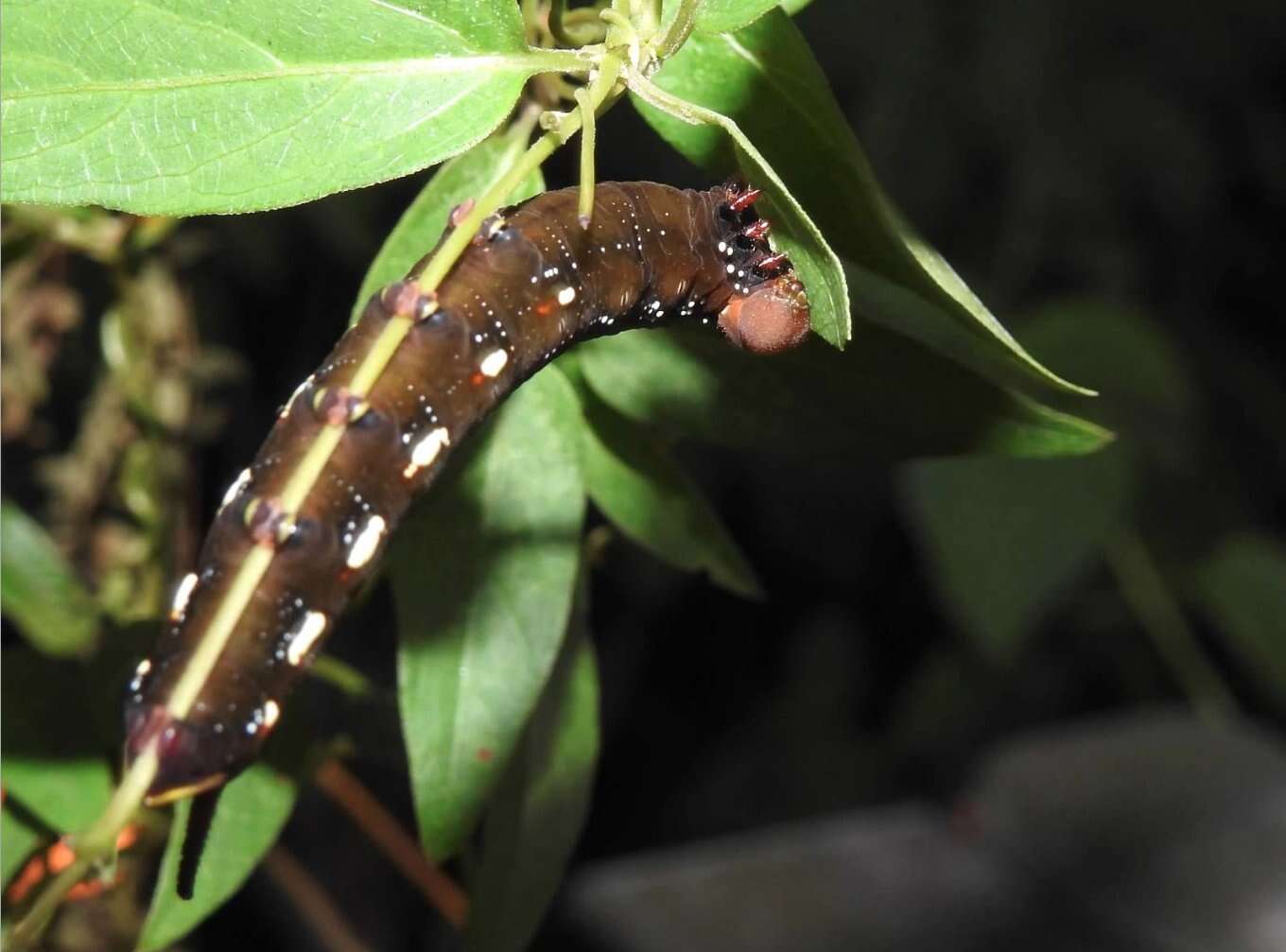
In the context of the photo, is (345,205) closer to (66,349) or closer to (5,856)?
(66,349)

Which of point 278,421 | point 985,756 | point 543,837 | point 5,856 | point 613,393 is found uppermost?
A: point 278,421

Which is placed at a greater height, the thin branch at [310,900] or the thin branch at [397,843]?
the thin branch at [397,843]

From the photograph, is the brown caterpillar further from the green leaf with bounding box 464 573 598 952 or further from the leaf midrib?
the green leaf with bounding box 464 573 598 952

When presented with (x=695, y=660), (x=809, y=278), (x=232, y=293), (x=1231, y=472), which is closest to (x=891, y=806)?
(x=695, y=660)

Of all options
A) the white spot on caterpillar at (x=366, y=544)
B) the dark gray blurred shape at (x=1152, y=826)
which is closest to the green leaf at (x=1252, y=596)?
the dark gray blurred shape at (x=1152, y=826)

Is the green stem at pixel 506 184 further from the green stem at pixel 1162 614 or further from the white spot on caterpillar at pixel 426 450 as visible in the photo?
the green stem at pixel 1162 614

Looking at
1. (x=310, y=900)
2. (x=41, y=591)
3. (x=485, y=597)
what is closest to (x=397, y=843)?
(x=310, y=900)

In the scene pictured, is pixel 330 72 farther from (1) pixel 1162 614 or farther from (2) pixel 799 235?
(1) pixel 1162 614
